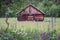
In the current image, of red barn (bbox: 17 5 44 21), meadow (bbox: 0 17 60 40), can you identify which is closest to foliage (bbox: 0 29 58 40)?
meadow (bbox: 0 17 60 40)

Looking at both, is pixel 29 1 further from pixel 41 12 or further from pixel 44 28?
pixel 44 28

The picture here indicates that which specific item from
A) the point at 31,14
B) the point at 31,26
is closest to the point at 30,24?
the point at 31,26

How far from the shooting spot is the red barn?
1.94 meters

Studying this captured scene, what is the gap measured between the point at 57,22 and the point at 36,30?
0.30m

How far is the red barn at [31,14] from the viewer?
194 centimetres

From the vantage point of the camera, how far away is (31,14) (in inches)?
77.5

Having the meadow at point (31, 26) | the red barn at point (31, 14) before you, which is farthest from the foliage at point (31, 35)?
the red barn at point (31, 14)

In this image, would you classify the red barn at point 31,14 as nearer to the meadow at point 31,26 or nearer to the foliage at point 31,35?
the meadow at point 31,26

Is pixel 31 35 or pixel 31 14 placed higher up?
pixel 31 14

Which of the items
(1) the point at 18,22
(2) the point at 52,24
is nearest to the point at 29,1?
(1) the point at 18,22

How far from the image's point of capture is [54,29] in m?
1.97

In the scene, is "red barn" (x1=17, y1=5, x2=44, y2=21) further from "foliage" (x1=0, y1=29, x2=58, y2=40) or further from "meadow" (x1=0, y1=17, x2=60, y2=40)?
"foliage" (x1=0, y1=29, x2=58, y2=40)

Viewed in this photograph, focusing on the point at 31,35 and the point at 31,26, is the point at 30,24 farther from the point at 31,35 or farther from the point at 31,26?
the point at 31,35

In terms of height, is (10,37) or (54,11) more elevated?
(54,11)
